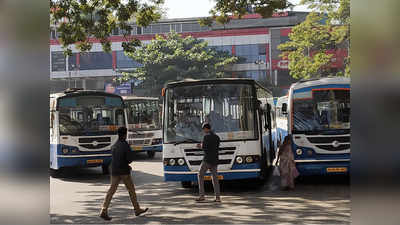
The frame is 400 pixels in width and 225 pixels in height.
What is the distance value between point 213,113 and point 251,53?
4443cm

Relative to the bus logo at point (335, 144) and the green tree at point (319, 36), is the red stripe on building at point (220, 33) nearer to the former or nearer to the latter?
the green tree at point (319, 36)

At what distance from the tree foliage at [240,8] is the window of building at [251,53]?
39.7 metres

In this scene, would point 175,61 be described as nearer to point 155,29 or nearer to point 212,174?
point 155,29

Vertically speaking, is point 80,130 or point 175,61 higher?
point 175,61

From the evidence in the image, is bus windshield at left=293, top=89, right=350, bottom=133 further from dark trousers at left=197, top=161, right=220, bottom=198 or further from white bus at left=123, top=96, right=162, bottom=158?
white bus at left=123, top=96, right=162, bottom=158

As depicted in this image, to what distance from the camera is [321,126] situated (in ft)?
41.0

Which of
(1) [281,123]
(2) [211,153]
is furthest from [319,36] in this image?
(2) [211,153]

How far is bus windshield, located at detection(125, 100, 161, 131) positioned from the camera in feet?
72.4

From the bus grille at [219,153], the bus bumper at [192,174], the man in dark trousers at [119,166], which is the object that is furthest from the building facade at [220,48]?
the man in dark trousers at [119,166]

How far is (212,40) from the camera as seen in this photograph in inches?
2181
